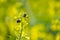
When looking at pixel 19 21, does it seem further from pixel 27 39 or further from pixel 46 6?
pixel 46 6

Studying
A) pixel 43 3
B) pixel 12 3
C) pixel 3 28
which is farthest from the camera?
pixel 43 3

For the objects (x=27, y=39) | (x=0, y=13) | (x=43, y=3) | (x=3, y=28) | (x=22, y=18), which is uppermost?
(x=43, y=3)

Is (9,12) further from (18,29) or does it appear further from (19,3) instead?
(18,29)

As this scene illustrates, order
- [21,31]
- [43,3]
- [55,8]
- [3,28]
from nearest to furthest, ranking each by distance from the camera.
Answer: [21,31]
[3,28]
[55,8]
[43,3]

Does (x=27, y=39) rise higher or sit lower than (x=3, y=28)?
lower

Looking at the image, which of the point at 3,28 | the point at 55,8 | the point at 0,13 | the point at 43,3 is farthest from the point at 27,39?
the point at 43,3

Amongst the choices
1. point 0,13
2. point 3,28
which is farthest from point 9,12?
point 3,28

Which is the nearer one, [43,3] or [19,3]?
[19,3]
